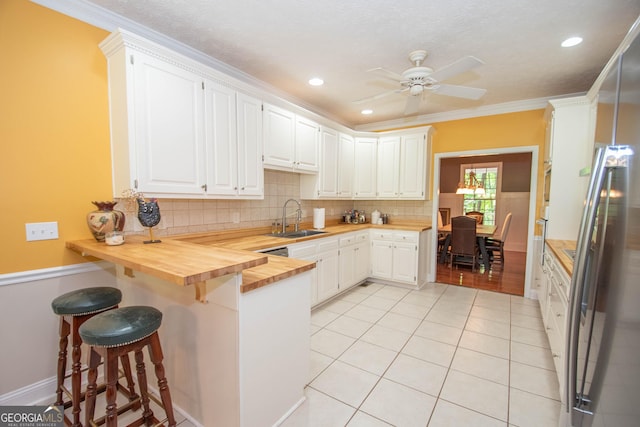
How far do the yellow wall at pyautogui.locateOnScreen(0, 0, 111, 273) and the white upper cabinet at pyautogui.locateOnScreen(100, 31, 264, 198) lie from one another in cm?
12

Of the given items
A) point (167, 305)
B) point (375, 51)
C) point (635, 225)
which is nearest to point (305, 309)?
point (167, 305)

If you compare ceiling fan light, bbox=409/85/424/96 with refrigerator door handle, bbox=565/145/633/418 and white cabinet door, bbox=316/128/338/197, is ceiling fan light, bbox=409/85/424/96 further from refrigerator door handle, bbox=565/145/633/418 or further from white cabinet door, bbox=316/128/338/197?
refrigerator door handle, bbox=565/145/633/418

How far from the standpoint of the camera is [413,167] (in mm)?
4309

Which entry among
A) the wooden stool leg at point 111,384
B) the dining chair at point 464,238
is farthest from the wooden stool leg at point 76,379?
the dining chair at point 464,238

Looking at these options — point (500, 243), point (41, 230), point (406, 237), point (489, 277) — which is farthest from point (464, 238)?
point (41, 230)

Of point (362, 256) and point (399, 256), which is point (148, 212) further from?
point (399, 256)

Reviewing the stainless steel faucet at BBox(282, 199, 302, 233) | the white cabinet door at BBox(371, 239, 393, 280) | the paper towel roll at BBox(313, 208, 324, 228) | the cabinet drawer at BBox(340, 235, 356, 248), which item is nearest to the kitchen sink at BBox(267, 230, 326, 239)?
the stainless steel faucet at BBox(282, 199, 302, 233)

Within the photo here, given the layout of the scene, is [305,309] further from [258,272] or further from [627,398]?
[627,398]

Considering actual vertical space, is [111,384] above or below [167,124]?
below

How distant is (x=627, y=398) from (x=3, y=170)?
3.07 meters

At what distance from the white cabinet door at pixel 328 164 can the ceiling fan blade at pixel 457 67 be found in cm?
173

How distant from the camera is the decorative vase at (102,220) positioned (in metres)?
1.88

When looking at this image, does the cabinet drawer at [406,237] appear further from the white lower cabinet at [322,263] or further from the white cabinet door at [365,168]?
the white lower cabinet at [322,263]

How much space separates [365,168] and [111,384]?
402 cm
